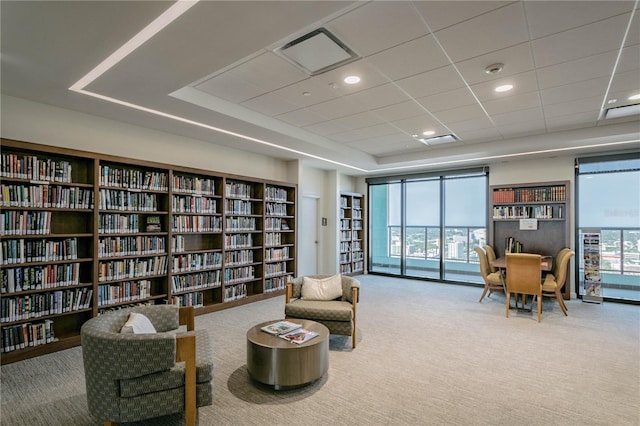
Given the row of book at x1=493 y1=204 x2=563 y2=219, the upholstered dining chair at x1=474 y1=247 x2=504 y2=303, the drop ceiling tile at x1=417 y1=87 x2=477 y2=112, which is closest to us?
the drop ceiling tile at x1=417 y1=87 x2=477 y2=112

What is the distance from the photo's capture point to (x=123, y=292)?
427cm

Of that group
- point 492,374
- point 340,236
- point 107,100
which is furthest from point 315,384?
point 340,236

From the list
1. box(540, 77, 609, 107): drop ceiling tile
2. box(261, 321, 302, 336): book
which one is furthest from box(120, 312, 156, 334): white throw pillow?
box(540, 77, 609, 107): drop ceiling tile

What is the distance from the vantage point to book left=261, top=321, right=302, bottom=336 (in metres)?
3.09

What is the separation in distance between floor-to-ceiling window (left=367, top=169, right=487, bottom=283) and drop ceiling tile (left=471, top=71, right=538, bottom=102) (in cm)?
362

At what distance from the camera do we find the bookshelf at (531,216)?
6.35 meters

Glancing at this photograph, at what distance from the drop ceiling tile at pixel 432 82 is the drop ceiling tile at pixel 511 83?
0.29m

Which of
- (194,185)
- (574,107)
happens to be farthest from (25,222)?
(574,107)

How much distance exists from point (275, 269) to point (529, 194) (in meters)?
5.23

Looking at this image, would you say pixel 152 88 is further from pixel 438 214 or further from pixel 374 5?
pixel 438 214

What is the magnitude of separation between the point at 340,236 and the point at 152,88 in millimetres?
5684

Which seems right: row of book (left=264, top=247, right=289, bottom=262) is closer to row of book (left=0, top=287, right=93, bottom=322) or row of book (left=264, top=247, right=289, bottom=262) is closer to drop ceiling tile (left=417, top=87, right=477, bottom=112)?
row of book (left=0, top=287, right=93, bottom=322)

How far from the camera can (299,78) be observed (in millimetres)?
3527

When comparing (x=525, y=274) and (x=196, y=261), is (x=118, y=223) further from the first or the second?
(x=525, y=274)
